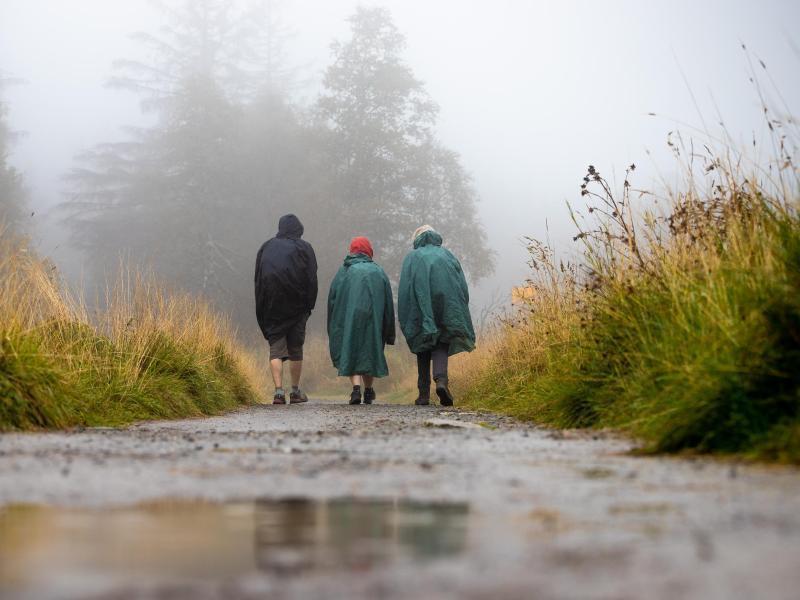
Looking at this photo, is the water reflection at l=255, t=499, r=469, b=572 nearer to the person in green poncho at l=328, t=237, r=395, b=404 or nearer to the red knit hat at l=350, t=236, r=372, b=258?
the person in green poncho at l=328, t=237, r=395, b=404

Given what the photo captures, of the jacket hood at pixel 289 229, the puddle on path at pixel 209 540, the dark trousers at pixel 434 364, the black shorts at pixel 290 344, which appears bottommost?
the puddle on path at pixel 209 540

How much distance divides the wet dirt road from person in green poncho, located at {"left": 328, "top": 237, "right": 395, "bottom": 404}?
9.15 m

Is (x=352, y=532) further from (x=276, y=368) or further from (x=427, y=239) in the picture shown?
(x=276, y=368)

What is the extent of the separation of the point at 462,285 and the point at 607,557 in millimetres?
11601

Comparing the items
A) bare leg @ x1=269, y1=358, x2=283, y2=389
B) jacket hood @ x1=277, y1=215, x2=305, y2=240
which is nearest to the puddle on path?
bare leg @ x1=269, y1=358, x2=283, y2=389

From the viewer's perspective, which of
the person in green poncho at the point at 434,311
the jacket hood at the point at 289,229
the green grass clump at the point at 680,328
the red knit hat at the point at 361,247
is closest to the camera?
the green grass clump at the point at 680,328

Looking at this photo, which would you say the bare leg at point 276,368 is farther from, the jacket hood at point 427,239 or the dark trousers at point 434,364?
the jacket hood at point 427,239

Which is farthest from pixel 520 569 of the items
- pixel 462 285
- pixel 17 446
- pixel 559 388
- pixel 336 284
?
pixel 336 284

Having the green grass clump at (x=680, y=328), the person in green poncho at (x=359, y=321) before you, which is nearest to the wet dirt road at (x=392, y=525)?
the green grass clump at (x=680, y=328)

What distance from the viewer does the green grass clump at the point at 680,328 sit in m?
4.88

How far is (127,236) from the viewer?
5072 centimetres

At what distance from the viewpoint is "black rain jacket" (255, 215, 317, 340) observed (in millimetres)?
14859

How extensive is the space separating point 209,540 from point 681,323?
4.00m

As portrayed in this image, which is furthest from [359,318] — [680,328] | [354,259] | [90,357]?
[680,328]
